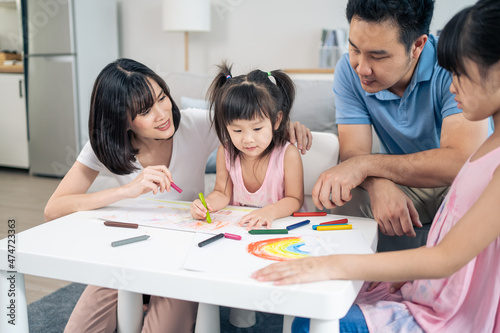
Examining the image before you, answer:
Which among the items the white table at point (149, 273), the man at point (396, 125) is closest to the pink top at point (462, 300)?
the white table at point (149, 273)

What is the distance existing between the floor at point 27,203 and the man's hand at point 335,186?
1191 mm

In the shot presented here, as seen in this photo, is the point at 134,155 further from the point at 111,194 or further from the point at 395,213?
the point at 395,213

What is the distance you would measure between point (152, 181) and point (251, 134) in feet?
0.87

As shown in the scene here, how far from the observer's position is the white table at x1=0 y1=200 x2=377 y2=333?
0.62 m

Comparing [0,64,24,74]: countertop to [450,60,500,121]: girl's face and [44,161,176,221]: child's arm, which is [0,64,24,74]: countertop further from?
→ [450,60,500,121]: girl's face

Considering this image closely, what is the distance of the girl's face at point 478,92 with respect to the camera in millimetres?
711

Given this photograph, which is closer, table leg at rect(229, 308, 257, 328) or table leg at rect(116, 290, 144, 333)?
table leg at rect(116, 290, 144, 333)

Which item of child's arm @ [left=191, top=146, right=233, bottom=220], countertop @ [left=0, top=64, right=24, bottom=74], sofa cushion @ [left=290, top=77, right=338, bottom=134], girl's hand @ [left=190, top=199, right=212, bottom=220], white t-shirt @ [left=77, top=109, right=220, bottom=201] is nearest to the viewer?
girl's hand @ [left=190, top=199, right=212, bottom=220]

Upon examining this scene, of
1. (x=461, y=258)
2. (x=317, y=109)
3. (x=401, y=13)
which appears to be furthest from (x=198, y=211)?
(x=317, y=109)

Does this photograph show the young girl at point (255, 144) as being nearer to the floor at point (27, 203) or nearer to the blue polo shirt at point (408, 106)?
the blue polo shirt at point (408, 106)

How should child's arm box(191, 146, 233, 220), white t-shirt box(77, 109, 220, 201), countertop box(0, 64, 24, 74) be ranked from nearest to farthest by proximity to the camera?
child's arm box(191, 146, 233, 220), white t-shirt box(77, 109, 220, 201), countertop box(0, 64, 24, 74)

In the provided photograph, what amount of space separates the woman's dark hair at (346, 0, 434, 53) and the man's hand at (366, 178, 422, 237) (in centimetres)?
41

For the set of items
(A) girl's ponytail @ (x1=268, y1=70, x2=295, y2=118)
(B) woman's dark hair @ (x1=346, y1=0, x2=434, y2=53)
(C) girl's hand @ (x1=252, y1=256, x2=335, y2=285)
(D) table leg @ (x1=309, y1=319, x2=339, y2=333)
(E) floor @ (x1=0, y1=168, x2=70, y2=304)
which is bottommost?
(E) floor @ (x1=0, y1=168, x2=70, y2=304)

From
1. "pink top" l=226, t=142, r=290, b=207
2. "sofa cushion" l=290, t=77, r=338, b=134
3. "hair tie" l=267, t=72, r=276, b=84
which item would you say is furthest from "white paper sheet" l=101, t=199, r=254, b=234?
"sofa cushion" l=290, t=77, r=338, b=134
